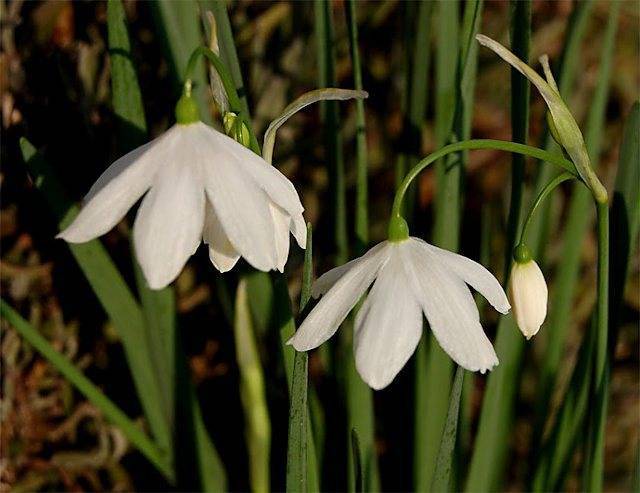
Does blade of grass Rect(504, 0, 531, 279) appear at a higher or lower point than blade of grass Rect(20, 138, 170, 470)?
higher

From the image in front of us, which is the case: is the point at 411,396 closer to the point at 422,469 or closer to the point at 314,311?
the point at 422,469

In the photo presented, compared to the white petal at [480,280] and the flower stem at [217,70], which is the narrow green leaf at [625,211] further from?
the flower stem at [217,70]

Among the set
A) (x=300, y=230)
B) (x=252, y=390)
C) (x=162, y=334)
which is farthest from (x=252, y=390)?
(x=300, y=230)

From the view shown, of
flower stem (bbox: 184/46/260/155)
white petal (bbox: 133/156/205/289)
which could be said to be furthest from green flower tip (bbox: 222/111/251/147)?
white petal (bbox: 133/156/205/289)

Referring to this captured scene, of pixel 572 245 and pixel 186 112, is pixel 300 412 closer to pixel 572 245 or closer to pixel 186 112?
pixel 186 112

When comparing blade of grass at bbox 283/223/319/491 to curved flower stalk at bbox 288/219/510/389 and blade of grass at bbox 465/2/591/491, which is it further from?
blade of grass at bbox 465/2/591/491

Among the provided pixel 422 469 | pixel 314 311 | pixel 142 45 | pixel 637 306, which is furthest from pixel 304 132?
pixel 314 311
